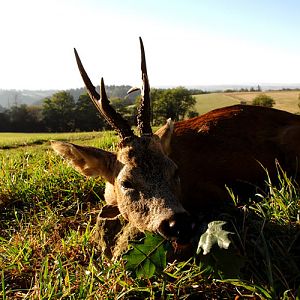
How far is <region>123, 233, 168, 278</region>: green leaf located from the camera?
3246 mm

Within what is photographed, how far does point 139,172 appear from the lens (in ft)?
14.4

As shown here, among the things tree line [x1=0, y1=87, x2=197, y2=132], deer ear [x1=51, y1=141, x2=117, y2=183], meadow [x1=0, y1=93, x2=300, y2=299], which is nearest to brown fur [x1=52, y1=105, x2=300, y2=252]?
deer ear [x1=51, y1=141, x2=117, y2=183]

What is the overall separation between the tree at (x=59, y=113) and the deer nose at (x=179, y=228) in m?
56.7

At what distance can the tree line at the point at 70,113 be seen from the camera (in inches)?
2249

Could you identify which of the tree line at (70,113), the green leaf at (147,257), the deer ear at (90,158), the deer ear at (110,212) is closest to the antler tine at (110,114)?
the deer ear at (90,158)

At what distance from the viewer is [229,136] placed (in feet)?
20.4

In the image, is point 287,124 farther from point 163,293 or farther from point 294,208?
point 163,293

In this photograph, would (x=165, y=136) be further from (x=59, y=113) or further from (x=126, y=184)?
(x=59, y=113)

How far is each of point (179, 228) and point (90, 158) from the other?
1749 mm

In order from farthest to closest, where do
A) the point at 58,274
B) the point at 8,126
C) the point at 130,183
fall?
the point at 8,126
the point at 130,183
the point at 58,274

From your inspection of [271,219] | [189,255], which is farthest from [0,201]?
[271,219]

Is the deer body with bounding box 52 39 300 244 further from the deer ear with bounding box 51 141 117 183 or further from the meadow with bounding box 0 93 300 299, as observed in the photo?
the meadow with bounding box 0 93 300 299

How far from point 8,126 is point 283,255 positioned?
78.6m

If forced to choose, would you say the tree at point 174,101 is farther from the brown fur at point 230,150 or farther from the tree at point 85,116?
the brown fur at point 230,150
